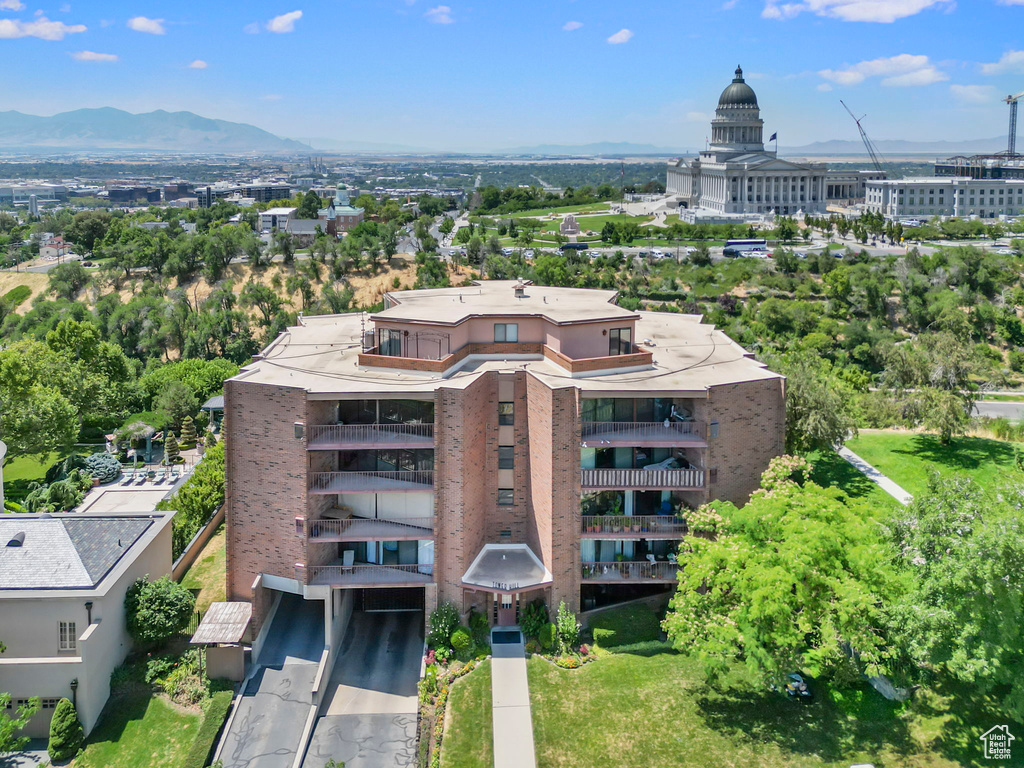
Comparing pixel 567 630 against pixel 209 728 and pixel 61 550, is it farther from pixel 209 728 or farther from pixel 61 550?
pixel 61 550

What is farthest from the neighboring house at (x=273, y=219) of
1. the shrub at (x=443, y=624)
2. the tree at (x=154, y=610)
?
the shrub at (x=443, y=624)

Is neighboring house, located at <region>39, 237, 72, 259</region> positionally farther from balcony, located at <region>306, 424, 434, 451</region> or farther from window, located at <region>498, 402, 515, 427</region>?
window, located at <region>498, 402, 515, 427</region>

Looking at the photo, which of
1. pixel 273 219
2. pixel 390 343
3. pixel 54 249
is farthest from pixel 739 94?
pixel 390 343

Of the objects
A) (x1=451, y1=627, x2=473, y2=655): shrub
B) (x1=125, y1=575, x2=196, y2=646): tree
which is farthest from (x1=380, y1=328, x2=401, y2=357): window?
(x1=125, y1=575, x2=196, y2=646): tree

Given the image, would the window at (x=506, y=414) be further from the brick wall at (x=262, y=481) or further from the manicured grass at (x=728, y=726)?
the manicured grass at (x=728, y=726)

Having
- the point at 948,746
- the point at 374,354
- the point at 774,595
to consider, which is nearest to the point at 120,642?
the point at 374,354

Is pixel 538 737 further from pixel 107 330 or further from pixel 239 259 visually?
pixel 239 259
